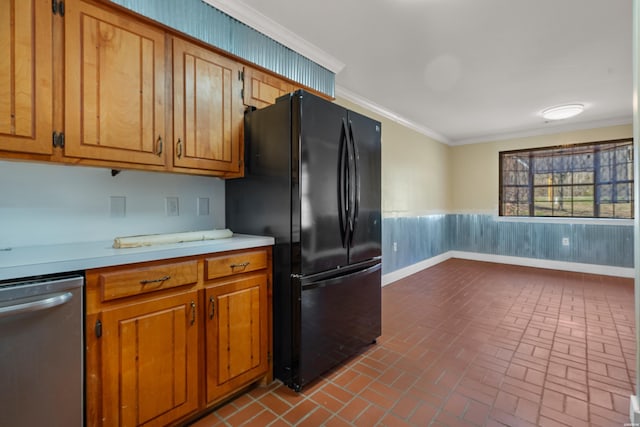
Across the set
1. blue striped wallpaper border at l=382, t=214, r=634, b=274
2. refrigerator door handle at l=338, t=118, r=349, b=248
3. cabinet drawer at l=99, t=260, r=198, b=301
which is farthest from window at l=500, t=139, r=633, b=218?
cabinet drawer at l=99, t=260, r=198, b=301

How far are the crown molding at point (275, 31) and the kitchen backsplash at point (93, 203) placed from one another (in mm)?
1160

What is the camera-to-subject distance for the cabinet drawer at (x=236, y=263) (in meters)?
1.62

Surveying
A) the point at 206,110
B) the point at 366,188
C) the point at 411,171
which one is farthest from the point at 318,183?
the point at 411,171

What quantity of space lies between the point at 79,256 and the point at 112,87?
2.97ft

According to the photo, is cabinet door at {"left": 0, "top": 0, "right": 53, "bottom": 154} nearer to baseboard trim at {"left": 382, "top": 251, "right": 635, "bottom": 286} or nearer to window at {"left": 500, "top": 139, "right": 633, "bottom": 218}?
baseboard trim at {"left": 382, "top": 251, "right": 635, "bottom": 286}

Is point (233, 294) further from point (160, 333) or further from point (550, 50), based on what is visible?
point (550, 50)

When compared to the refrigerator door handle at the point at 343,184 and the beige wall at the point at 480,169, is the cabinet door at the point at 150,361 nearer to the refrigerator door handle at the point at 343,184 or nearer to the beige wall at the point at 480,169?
the refrigerator door handle at the point at 343,184

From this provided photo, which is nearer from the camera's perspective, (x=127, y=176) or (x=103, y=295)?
(x=103, y=295)

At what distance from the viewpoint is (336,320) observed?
80.9 inches

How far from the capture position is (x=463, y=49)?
2.61m

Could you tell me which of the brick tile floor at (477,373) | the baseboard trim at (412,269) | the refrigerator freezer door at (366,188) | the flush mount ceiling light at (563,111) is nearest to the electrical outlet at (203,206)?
the refrigerator freezer door at (366,188)

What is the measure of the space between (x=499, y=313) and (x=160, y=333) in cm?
322

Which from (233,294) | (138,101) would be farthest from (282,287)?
(138,101)

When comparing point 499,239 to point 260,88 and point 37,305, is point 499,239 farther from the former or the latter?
point 37,305
